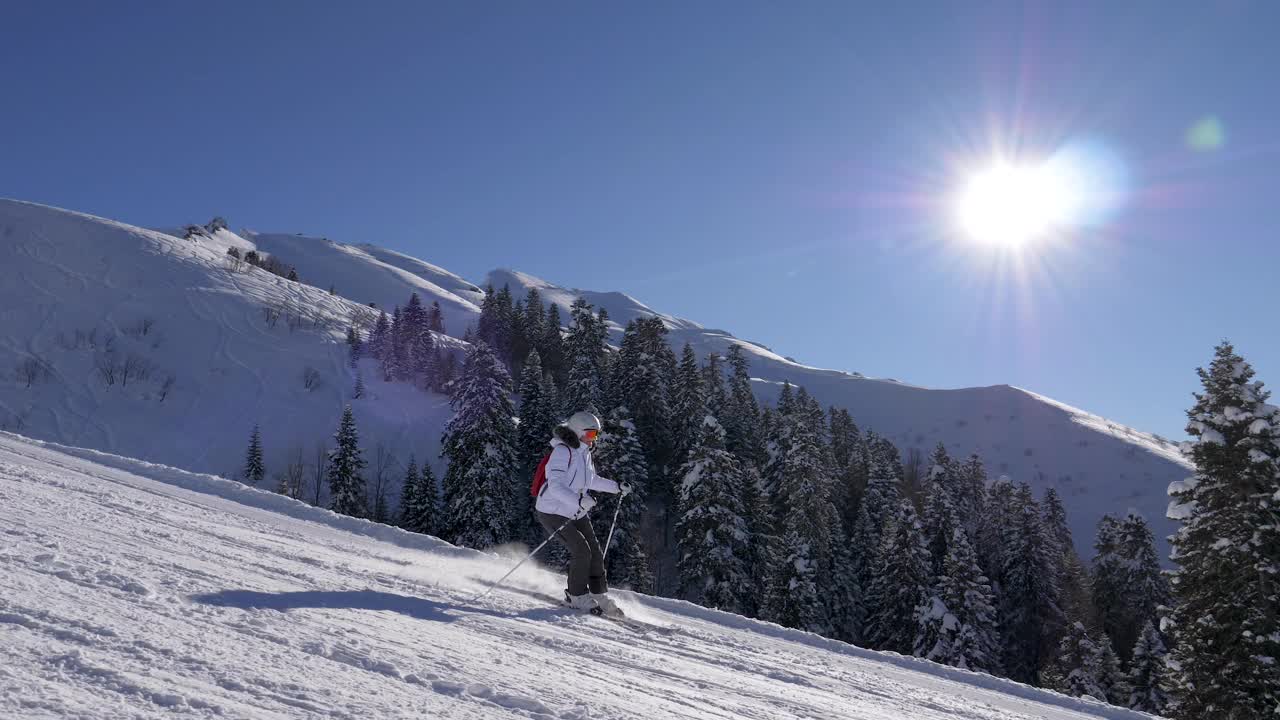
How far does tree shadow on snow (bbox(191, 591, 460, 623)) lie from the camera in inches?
200

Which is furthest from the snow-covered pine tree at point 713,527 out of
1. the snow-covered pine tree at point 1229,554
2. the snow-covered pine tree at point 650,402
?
the snow-covered pine tree at point 1229,554

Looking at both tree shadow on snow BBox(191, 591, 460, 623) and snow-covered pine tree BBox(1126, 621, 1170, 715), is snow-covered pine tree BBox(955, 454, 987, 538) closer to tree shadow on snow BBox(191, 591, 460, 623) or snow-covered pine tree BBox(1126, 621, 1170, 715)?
snow-covered pine tree BBox(1126, 621, 1170, 715)

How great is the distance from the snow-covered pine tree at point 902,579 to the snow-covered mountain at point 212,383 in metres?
42.1

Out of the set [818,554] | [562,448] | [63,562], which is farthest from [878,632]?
[63,562]

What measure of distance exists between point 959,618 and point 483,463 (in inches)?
983

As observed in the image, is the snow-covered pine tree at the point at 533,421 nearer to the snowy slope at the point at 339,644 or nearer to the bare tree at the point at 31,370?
the snowy slope at the point at 339,644

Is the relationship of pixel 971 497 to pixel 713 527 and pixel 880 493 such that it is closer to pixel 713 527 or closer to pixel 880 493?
pixel 880 493

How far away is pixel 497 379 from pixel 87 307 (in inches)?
2668

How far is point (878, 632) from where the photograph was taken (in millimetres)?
38375

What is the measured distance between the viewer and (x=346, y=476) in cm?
4431

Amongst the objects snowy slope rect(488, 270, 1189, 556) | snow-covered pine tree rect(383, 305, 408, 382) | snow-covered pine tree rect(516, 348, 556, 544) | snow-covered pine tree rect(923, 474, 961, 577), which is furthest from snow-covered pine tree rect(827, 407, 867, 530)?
snowy slope rect(488, 270, 1189, 556)

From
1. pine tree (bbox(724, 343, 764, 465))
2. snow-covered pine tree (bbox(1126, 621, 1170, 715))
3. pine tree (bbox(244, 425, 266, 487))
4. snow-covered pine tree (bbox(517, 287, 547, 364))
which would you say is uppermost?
snow-covered pine tree (bbox(517, 287, 547, 364))

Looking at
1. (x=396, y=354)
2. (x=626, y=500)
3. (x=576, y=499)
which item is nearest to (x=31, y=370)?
(x=396, y=354)

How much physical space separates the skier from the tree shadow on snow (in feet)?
5.16
